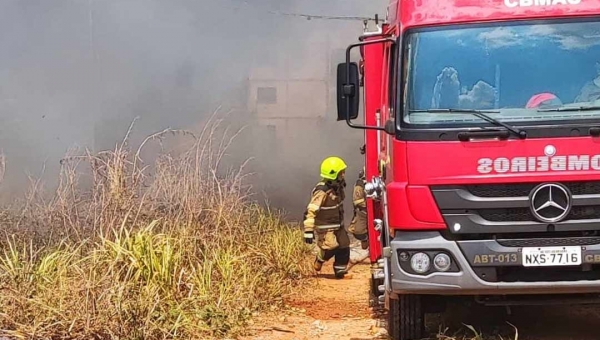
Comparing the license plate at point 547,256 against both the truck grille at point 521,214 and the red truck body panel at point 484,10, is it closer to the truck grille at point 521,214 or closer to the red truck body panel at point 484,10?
the truck grille at point 521,214

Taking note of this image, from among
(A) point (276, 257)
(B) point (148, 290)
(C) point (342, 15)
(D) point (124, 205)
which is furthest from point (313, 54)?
(B) point (148, 290)

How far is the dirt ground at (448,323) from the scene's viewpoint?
552cm

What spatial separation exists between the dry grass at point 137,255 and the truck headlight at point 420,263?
4.93 ft

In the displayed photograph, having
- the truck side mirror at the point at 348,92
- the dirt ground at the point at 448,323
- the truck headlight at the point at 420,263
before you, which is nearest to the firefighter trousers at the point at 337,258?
the dirt ground at the point at 448,323

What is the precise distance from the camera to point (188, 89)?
1285 cm

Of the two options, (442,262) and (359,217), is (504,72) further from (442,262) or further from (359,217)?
(359,217)

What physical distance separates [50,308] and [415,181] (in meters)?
2.33

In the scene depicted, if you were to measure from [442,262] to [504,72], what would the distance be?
1074mm

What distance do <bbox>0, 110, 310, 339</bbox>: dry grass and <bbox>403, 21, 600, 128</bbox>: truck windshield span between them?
200cm

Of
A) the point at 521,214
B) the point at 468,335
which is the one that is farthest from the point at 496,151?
the point at 468,335

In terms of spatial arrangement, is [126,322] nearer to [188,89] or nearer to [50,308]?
[50,308]

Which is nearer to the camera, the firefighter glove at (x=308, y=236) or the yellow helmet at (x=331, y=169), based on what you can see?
the firefighter glove at (x=308, y=236)

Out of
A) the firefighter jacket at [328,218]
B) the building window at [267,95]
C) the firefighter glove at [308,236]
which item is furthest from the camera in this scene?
the building window at [267,95]

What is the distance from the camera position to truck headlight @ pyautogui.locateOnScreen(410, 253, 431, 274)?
15.2ft
